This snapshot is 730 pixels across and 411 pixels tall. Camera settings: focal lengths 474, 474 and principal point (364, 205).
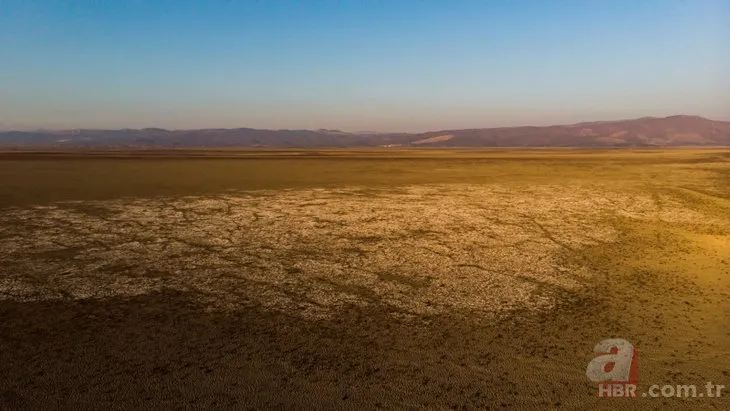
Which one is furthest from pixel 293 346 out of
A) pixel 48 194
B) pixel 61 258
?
pixel 48 194

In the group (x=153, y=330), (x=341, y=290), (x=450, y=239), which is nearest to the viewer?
(x=153, y=330)

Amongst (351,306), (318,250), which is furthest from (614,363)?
(318,250)

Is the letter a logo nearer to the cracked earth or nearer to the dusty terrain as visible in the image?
the dusty terrain

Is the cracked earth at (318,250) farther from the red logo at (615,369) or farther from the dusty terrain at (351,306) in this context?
the red logo at (615,369)

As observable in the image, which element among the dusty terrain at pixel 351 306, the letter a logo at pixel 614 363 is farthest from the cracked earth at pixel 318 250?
the letter a logo at pixel 614 363

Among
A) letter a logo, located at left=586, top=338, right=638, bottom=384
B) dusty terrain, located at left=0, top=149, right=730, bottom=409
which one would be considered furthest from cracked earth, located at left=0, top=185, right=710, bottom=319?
letter a logo, located at left=586, top=338, right=638, bottom=384

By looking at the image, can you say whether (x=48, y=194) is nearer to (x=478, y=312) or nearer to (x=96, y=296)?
(x=96, y=296)
